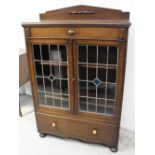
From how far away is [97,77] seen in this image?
1469 millimetres

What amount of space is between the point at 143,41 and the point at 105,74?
39cm

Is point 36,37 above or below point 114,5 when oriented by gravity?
below

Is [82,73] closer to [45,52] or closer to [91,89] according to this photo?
[91,89]

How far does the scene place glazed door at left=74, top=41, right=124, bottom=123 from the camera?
1373 millimetres

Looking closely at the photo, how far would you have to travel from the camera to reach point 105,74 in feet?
4.72

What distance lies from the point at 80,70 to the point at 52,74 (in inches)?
10.7

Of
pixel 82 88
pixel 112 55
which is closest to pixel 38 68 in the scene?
pixel 82 88

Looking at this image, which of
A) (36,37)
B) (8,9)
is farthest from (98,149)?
(8,9)

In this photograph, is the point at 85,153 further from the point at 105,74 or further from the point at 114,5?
the point at 114,5

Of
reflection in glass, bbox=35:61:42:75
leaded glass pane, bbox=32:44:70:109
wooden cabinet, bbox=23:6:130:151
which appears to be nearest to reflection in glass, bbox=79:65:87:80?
wooden cabinet, bbox=23:6:130:151

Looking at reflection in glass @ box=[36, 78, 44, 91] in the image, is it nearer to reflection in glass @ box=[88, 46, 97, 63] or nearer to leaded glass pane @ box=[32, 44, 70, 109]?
leaded glass pane @ box=[32, 44, 70, 109]

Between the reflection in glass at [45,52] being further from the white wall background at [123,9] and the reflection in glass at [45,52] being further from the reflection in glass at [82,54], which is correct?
the white wall background at [123,9]

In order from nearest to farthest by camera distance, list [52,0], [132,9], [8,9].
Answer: [8,9] → [132,9] → [52,0]

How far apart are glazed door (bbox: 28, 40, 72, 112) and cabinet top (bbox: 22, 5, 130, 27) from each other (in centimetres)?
15
